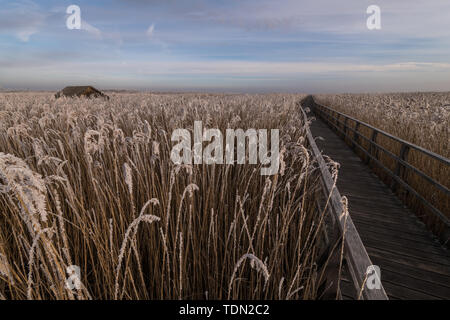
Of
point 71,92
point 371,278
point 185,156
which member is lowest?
point 371,278

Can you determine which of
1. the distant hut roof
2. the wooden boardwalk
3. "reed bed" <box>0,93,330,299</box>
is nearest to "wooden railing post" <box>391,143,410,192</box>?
the wooden boardwalk

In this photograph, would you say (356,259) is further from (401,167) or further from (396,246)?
(401,167)

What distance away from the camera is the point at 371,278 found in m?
1.07

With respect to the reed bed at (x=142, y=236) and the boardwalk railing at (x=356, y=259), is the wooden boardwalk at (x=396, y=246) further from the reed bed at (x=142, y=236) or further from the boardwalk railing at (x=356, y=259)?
the reed bed at (x=142, y=236)

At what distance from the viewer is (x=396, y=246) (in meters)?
3.01

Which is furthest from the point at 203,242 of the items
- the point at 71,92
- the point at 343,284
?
the point at 71,92

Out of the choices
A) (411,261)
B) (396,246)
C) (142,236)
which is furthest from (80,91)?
(411,261)

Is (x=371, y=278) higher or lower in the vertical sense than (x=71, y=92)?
lower

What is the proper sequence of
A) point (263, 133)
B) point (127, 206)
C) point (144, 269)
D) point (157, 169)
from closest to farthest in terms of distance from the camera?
1. point (144, 269)
2. point (127, 206)
3. point (157, 169)
4. point (263, 133)

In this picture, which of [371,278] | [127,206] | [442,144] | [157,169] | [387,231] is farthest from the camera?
[442,144]

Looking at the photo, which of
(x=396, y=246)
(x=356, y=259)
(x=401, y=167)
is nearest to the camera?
(x=356, y=259)

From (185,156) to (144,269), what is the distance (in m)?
1.16

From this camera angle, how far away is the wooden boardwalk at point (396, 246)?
2.35 metres
